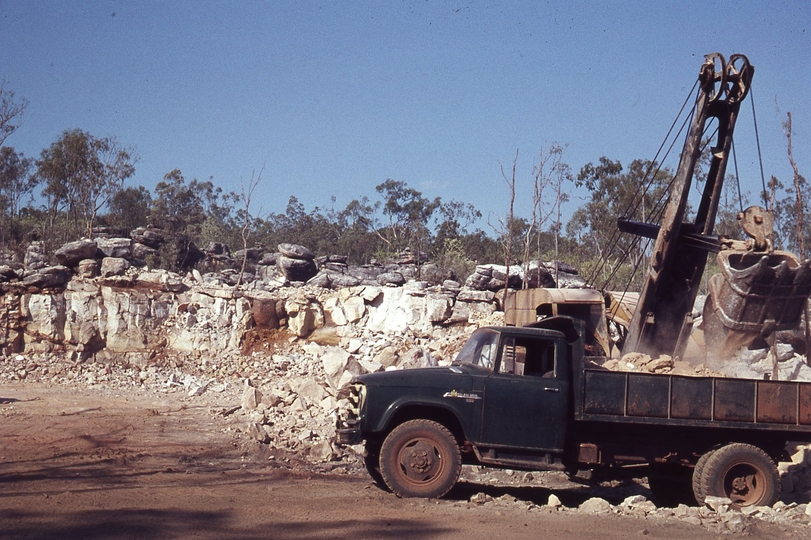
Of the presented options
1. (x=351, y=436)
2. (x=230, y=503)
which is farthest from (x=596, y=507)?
(x=230, y=503)

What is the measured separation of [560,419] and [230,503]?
3849 millimetres

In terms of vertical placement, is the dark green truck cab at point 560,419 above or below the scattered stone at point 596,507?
above

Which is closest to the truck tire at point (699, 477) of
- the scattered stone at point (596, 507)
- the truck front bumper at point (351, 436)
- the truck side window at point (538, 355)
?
the scattered stone at point (596, 507)

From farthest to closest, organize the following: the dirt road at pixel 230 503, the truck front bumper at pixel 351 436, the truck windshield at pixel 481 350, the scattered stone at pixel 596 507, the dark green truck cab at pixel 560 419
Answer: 1. the truck windshield at pixel 481 350
2. the truck front bumper at pixel 351 436
3. the dark green truck cab at pixel 560 419
4. the scattered stone at pixel 596 507
5. the dirt road at pixel 230 503

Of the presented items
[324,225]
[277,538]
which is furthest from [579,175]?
[277,538]

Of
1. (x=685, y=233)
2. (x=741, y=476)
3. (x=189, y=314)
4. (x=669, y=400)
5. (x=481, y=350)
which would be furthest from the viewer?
(x=189, y=314)

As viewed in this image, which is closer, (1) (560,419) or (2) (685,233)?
(1) (560,419)

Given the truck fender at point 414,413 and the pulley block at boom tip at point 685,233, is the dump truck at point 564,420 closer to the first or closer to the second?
the truck fender at point 414,413

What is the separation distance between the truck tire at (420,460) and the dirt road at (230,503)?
0.18m

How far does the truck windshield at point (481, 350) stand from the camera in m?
8.58

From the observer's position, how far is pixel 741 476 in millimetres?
8664

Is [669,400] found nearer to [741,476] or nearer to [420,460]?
[741,476]

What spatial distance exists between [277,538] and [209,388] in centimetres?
1575

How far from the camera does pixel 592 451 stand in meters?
8.52
